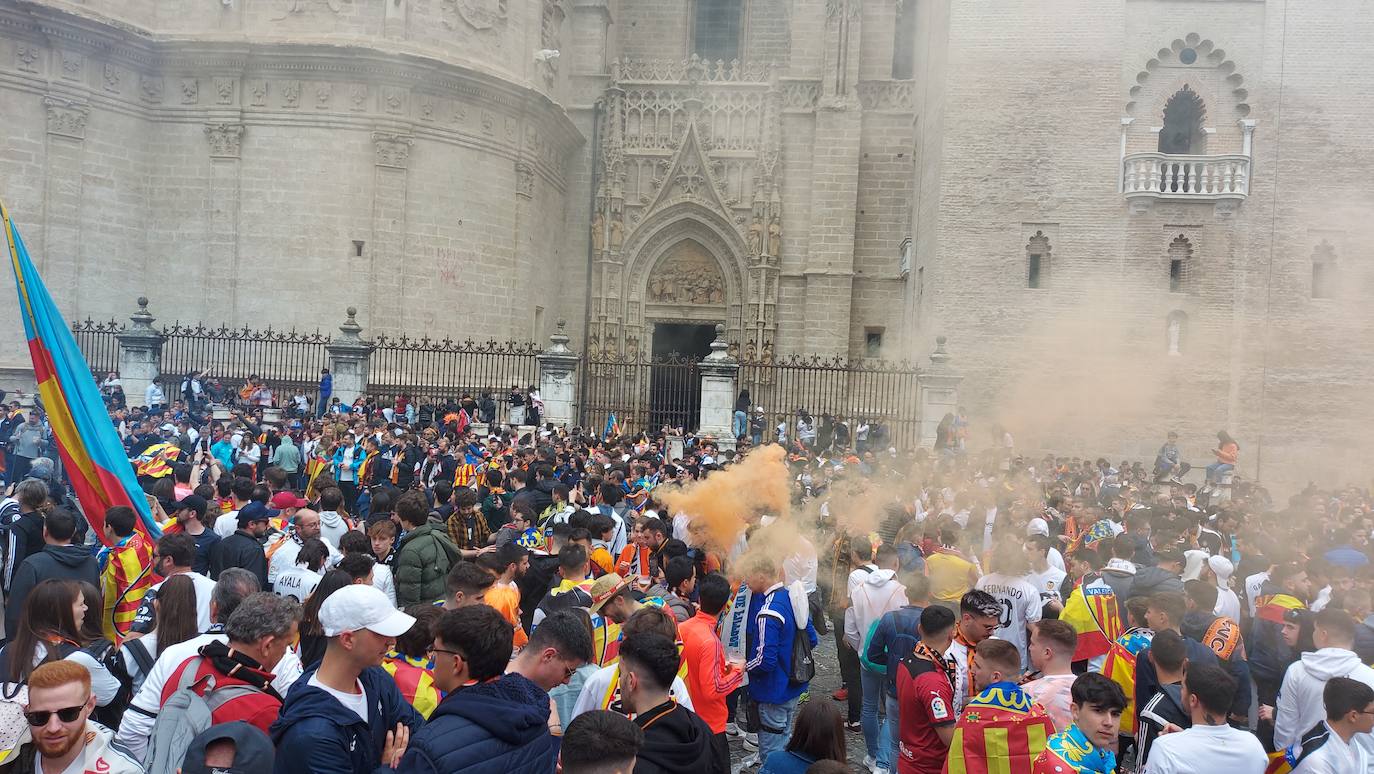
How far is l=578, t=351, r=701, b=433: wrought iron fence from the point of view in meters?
24.4

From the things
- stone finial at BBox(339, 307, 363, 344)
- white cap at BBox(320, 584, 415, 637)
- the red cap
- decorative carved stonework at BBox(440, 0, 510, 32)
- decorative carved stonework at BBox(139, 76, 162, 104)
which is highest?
decorative carved stonework at BBox(440, 0, 510, 32)

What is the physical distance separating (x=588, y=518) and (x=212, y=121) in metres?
21.0

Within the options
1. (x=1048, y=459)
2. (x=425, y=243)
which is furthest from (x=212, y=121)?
(x=1048, y=459)

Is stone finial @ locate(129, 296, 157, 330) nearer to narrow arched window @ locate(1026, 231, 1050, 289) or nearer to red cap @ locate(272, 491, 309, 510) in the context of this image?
red cap @ locate(272, 491, 309, 510)

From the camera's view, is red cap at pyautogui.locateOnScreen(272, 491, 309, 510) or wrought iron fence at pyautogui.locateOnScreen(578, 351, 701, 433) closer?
red cap at pyautogui.locateOnScreen(272, 491, 309, 510)

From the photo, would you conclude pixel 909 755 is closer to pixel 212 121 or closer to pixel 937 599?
pixel 937 599

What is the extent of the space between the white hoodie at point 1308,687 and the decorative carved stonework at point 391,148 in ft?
74.7

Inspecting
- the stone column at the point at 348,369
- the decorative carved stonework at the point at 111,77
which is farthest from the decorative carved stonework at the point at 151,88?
the stone column at the point at 348,369

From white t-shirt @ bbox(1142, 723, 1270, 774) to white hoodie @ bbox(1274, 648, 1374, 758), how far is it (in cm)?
133

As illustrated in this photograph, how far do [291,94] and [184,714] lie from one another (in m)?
23.2

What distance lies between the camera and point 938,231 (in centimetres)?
2434

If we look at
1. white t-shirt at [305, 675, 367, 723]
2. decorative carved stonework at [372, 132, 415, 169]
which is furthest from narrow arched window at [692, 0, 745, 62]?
white t-shirt at [305, 675, 367, 723]

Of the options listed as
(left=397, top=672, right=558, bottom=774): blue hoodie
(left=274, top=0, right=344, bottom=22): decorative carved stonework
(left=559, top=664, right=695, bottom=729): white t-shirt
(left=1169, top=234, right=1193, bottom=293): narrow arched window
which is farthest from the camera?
(left=274, top=0, right=344, bottom=22): decorative carved stonework

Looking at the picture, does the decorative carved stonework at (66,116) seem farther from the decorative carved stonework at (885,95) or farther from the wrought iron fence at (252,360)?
the decorative carved stonework at (885,95)
